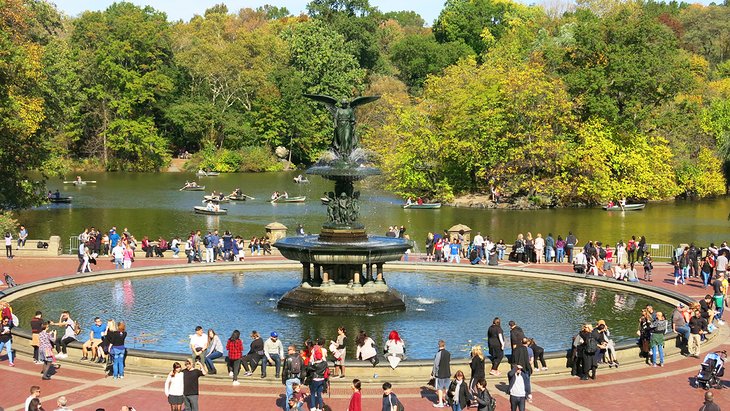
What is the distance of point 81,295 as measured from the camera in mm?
36562

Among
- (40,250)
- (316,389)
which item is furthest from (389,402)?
(40,250)

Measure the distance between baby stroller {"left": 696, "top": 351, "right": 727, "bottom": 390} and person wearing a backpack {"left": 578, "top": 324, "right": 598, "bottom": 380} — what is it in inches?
99.1

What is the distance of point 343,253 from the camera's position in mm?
33594

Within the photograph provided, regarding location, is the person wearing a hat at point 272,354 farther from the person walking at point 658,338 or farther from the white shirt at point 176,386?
the person walking at point 658,338

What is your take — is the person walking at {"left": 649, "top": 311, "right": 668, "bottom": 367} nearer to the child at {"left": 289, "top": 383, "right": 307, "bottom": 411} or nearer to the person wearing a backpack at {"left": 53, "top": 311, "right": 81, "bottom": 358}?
the child at {"left": 289, "top": 383, "right": 307, "bottom": 411}

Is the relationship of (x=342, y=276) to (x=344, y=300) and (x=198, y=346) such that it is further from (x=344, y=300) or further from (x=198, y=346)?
(x=198, y=346)

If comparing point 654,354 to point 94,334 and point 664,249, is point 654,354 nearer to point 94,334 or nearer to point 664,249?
point 94,334

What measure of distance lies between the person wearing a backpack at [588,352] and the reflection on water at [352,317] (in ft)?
11.6

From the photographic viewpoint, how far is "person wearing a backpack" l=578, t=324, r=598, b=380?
2509cm

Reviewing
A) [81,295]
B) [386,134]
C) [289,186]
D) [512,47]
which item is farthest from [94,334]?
[512,47]

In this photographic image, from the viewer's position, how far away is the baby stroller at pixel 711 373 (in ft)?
79.9

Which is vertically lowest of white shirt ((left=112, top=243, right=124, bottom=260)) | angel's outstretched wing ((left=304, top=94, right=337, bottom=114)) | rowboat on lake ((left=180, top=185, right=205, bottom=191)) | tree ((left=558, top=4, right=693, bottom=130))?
white shirt ((left=112, top=243, right=124, bottom=260))

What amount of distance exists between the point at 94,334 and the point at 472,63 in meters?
71.0

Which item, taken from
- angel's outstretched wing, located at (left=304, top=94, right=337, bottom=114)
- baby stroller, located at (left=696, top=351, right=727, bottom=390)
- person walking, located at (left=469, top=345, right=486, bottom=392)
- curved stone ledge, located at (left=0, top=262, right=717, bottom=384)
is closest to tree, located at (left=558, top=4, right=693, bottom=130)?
curved stone ledge, located at (left=0, top=262, right=717, bottom=384)
